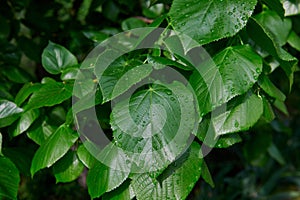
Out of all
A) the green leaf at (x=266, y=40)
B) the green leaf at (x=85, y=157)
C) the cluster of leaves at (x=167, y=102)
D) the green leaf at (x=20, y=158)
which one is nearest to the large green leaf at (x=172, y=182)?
the cluster of leaves at (x=167, y=102)

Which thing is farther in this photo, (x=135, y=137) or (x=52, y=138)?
(x=52, y=138)

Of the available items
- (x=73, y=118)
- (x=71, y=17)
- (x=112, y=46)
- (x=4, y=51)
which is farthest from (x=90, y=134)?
(x=71, y=17)

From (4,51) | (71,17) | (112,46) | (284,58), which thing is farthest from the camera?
(71,17)

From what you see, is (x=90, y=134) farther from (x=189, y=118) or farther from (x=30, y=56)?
(x=30, y=56)

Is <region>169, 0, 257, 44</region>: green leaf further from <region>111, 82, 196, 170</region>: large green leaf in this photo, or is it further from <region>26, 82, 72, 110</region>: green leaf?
<region>26, 82, 72, 110</region>: green leaf

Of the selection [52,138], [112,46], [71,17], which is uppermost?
[112,46]

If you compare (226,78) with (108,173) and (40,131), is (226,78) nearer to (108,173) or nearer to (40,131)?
(108,173)

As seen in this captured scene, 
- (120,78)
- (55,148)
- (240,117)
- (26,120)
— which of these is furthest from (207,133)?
(26,120)

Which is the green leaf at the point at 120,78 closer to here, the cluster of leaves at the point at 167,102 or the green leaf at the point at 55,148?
the cluster of leaves at the point at 167,102
